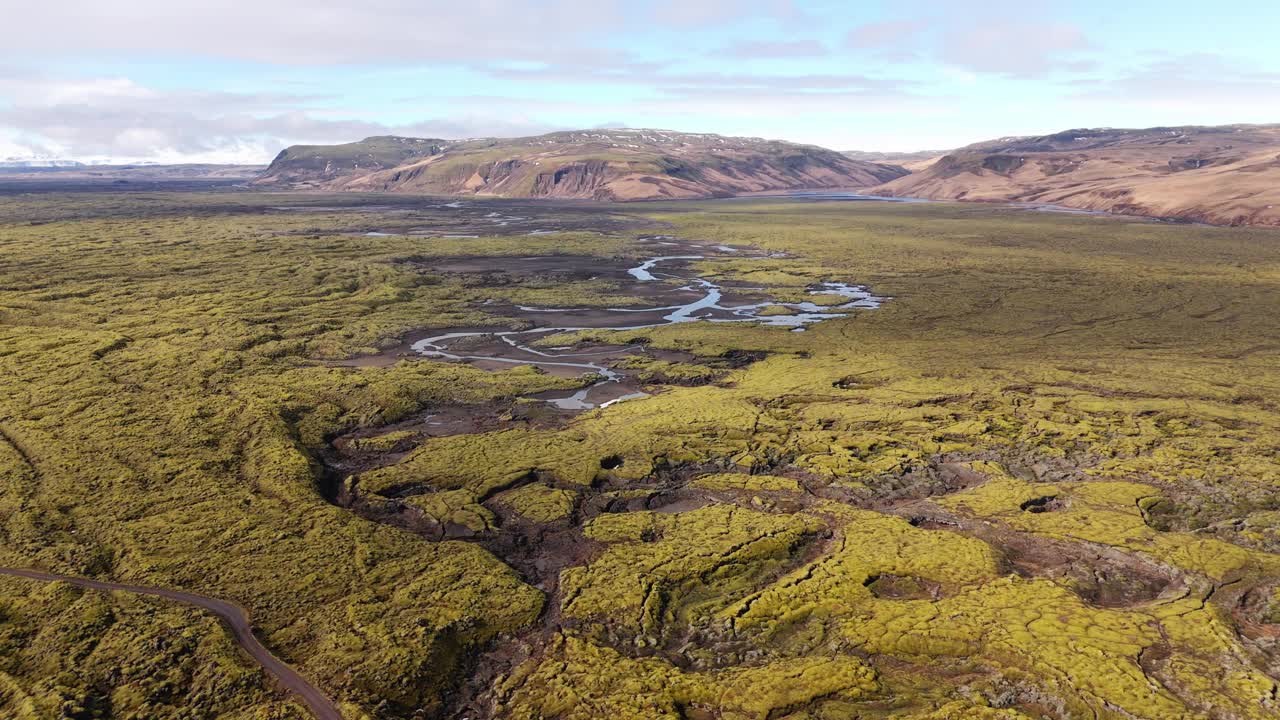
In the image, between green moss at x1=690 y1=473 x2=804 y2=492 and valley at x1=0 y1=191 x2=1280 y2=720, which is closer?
valley at x1=0 y1=191 x2=1280 y2=720

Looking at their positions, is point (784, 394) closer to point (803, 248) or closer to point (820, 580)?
point (820, 580)

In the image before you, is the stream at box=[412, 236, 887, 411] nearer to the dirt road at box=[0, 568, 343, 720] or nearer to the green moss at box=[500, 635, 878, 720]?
the dirt road at box=[0, 568, 343, 720]

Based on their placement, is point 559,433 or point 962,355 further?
point 962,355

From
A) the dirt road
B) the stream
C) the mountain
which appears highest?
the mountain

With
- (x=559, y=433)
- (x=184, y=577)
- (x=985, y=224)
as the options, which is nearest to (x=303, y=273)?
(x=559, y=433)

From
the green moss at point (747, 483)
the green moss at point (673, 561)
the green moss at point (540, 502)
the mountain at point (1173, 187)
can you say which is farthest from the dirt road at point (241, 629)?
the mountain at point (1173, 187)

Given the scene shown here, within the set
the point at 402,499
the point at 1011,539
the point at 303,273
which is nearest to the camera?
the point at 1011,539

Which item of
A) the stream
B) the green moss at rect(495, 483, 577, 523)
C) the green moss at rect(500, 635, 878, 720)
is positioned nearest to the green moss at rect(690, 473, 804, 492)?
the green moss at rect(495, 483, 577, 523)

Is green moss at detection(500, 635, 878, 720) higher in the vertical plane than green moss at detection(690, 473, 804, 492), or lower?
lower
